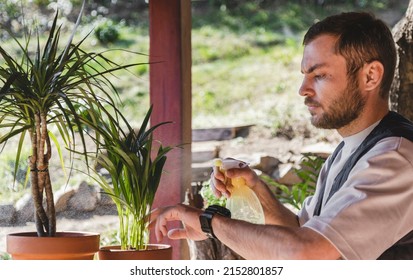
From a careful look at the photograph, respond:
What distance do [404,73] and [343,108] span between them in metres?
2.29

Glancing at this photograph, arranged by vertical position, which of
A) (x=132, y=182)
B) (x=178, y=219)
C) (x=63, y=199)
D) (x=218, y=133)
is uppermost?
(x=218, y=133)

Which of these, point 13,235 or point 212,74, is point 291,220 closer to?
point 13,235

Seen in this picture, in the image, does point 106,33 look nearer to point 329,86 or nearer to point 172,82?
point 172,82

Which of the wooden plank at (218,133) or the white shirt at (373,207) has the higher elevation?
the wooden plank at (218,133)

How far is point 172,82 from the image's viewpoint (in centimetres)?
434

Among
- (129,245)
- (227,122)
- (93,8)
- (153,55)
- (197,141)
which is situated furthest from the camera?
(93,8)

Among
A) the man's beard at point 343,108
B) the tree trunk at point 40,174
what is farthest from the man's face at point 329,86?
the tree trunk at point 40,174

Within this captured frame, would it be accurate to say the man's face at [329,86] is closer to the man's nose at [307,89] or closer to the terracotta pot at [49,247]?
the man's nose at [307,89]

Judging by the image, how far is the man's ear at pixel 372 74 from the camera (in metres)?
2.36

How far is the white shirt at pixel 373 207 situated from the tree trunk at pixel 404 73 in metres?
2.41

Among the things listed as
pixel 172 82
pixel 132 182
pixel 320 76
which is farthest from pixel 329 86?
pixel 172 82

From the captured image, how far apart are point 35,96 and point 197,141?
432 cm

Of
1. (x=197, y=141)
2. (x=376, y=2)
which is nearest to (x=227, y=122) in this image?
(x=197, y=141)

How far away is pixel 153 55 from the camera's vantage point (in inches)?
169
